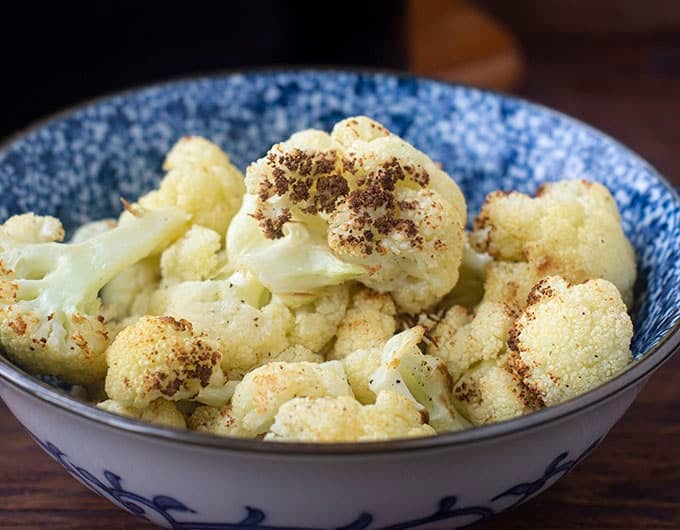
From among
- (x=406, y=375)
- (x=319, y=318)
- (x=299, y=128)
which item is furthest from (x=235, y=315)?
(x=299, y=128)

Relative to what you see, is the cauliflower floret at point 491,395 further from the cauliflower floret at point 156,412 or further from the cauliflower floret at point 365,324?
the cauliflower floret at point 156,412

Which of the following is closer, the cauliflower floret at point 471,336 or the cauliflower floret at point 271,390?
the cauliflower floret at point 271,390

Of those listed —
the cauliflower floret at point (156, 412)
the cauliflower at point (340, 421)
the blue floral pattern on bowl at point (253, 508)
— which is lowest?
the blue floral pattern on bowl at point (253, 508)

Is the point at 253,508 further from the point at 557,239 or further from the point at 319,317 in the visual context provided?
the point at 557,239

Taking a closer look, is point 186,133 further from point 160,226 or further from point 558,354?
point 558,354

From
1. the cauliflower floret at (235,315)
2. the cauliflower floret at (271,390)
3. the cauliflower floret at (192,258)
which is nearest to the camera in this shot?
the cauliflower floret at (271,390)

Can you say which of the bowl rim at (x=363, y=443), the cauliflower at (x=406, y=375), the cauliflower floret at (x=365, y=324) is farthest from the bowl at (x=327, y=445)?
the cauliflower floret at (x=365, y=324)

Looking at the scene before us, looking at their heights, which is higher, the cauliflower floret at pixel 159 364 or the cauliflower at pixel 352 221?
the cauliflower at pixel 352 221
